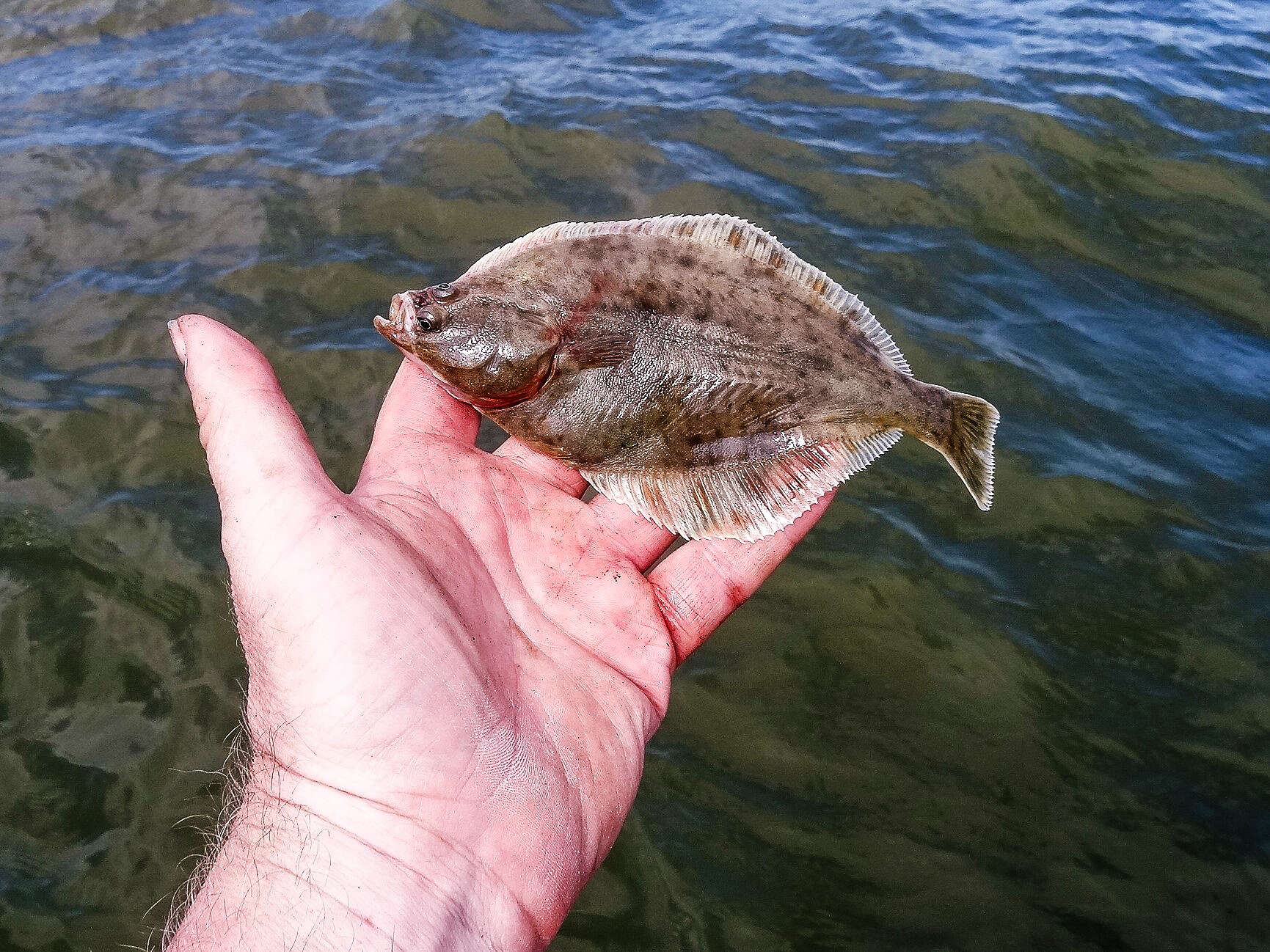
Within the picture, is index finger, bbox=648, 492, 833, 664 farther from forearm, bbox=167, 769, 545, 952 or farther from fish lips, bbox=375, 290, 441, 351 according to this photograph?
fish lips, bbox=375, 290, 441, 351

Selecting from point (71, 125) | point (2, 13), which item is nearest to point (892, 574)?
point (71, 125)

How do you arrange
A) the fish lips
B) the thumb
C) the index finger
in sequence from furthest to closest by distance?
the index finger
the fish lips
the thumb

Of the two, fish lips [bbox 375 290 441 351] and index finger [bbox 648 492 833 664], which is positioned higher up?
fish lips [bbox 375 290 441 351]

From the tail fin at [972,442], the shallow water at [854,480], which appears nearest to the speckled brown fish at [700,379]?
the tail fin at [972,442]

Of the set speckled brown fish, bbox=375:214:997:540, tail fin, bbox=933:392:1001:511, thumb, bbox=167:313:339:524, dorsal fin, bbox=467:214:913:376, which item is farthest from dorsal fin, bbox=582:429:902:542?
thumb, bbox=167:313:339:524

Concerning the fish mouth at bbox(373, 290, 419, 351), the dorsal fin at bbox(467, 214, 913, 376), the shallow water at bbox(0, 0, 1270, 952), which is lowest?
the shallow water at bbox(0, 0, 1270, 952)
